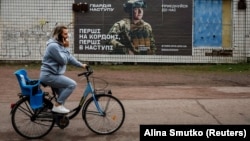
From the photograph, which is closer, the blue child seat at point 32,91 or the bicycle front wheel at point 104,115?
the blue child seat at point 32,91

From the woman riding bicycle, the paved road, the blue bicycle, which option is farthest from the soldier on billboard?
the woman riding bicycle

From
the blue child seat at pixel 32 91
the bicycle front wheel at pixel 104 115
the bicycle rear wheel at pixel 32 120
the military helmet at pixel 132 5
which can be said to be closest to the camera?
the blue child seat at pixel 32 91

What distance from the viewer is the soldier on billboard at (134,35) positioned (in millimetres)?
18078

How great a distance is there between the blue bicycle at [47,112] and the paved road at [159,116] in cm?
16

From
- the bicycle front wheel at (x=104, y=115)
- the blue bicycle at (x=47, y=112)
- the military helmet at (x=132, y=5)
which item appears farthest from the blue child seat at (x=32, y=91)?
the military helmet at (x=132, y=5)

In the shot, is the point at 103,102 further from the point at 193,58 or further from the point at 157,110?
the point at 193,58

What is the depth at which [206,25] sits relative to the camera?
18.2 m

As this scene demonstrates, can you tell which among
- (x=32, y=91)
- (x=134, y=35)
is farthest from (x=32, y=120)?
(x=134, y=35)

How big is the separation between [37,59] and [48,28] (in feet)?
4.27

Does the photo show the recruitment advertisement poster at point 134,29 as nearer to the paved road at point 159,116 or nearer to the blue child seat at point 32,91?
the paved road at point 159,116

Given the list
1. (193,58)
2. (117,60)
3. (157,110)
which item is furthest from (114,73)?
(157,110)

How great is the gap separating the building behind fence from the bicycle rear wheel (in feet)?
34.9

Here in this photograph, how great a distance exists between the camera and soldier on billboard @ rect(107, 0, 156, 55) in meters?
18.1

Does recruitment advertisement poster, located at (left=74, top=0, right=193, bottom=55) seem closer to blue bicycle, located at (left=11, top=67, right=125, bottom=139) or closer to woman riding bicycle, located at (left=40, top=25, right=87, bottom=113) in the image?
blue bicycle, located at (left=11, top=67, right=125, bottom=139)
